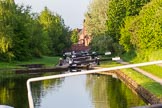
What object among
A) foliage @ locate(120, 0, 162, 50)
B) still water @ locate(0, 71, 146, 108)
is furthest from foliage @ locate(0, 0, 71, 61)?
still water @ locate(0, 71, 146, 108)

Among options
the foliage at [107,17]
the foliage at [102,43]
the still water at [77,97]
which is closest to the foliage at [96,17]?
the foliage at [107,17]

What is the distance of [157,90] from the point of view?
2236 centimetres

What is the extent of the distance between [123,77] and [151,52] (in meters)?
8.87

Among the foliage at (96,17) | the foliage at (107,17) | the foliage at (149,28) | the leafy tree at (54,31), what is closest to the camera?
the foliage at (149,28)

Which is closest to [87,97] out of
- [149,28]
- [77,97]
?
[77,97]

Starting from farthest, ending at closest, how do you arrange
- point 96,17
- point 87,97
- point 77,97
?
point 96,17
point 87,97
point 77,97

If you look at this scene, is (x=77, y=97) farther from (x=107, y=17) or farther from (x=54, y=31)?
(x=54, y=31)

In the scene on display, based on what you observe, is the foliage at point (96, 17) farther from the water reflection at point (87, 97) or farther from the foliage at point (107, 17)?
the water reflection at point (87, 97)

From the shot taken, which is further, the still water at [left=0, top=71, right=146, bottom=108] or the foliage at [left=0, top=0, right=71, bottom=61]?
the foliage at [left=0, top=0, right=71, bottom=61]

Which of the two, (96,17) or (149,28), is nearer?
(149,28)

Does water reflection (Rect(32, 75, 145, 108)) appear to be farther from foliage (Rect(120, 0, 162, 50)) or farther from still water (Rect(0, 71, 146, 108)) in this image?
foliage (Rect(120, 0, 162, 50))

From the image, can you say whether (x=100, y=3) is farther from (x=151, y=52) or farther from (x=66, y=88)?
(x=66, y=88)

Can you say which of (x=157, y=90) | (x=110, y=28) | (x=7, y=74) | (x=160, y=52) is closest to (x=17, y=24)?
(x=7, y=74)

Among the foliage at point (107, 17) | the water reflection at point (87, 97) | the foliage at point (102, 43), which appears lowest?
the water reflection at point (87, 97)
